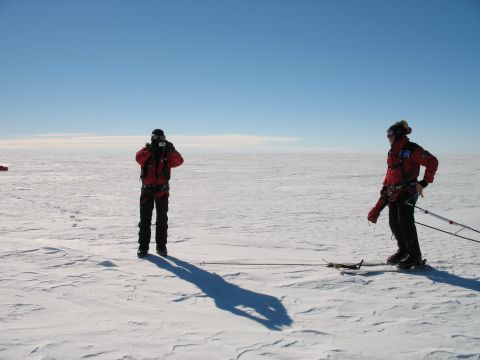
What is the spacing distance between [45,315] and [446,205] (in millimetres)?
11188

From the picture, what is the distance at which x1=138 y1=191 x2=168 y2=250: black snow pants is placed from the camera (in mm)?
4957

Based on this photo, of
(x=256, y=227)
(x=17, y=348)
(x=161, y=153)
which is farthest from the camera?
(x=256, y=227)

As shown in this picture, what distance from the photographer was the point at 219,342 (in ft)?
9.08

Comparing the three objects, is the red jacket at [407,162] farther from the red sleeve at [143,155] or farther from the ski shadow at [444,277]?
the red sleeve at [143,155]

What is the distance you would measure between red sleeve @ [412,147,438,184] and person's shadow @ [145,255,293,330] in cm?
230

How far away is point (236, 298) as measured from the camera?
363cm

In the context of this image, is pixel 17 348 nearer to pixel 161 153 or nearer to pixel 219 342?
pixel 219 342

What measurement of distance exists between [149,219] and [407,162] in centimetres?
347

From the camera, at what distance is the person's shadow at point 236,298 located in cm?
319

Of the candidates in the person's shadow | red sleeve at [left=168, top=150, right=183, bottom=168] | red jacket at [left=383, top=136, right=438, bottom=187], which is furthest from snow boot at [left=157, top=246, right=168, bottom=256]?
red jacket at [left=383, top=136, right=438, bottom=187]

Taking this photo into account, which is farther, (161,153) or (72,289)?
(161,153)

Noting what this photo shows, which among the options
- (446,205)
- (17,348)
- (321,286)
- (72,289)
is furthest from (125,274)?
(446,205)

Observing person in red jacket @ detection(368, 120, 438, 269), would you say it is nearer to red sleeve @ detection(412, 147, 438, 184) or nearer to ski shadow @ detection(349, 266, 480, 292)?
red sleeve @ detection(412, 147, 438, 184)

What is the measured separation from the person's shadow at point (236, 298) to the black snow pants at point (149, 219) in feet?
1.65
